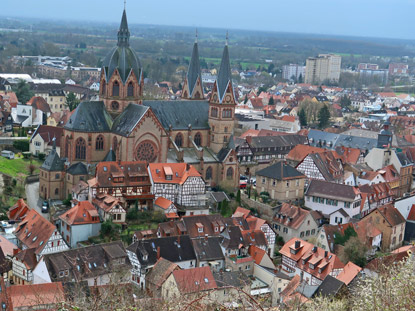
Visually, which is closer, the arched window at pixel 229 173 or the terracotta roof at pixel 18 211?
the terracotta roof at pixel 18 211

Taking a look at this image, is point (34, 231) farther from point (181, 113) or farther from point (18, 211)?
point (181, 113)

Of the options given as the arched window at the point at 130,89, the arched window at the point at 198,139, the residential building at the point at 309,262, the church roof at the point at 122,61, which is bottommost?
the residential building at the point at 309,262

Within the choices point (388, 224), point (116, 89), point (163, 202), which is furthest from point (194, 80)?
point (388, 224)

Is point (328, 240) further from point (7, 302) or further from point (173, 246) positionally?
point (7, 302)

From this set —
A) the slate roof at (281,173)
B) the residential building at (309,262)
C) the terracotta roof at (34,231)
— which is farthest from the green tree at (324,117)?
the terracotta roof at (34,231)

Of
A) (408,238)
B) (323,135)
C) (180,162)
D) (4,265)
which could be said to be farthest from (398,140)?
(4,265)

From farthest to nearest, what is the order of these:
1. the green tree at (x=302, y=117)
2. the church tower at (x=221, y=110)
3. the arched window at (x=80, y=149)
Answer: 1. the green tree at (x=302, y=117)
2. the church tower at (x=221, y=110)
3. the arched window at (x=80, y=149)

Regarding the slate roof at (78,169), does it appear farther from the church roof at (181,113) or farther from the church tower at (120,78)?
the church roof at (181,113)
